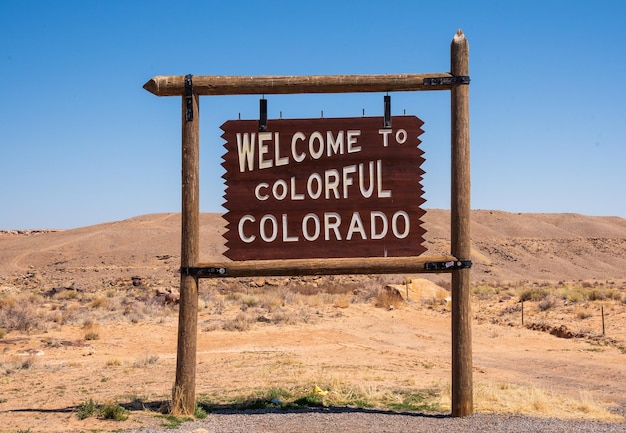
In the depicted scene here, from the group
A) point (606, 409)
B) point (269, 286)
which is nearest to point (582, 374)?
point (606, 409)

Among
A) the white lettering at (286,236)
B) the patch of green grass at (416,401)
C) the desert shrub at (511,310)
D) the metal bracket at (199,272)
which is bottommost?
the desert shrub at (511,310)

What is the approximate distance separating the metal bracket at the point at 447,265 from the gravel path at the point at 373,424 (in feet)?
6.01

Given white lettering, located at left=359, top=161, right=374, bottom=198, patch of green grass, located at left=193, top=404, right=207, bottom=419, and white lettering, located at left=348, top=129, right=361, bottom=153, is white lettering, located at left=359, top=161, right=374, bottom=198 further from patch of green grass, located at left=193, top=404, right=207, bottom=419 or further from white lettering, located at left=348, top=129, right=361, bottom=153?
patch of green grass, located at left=193, top=404, right=207, bottom=419

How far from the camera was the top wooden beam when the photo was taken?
8.67 metres

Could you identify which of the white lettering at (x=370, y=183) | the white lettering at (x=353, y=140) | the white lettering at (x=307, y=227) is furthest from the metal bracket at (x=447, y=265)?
the white lettering at (x=353, y=140)

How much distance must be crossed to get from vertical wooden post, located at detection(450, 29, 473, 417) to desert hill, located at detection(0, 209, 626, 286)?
46.5 metres

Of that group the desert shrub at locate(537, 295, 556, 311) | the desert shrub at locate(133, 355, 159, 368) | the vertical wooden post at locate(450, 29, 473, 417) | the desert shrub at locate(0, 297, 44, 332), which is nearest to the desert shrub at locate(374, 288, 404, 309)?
the desert shrub at locate(537, 295, 556, 311)

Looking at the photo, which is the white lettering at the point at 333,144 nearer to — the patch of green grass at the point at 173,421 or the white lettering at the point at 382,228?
the white lettering at the point at 382,228

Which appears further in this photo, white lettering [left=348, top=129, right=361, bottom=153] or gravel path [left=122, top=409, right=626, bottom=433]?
white lettering [left=348, top=129, right=361, bottom=153]

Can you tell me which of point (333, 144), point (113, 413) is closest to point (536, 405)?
point (333, 144)

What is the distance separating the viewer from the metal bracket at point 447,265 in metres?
8.45

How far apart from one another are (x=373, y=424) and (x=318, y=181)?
9.97 feet

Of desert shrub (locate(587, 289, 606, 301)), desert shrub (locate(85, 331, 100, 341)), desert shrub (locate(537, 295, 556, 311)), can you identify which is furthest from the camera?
desert shrub (locate(587, 289, 606, 301))

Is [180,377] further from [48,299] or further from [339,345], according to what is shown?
[48,299]
